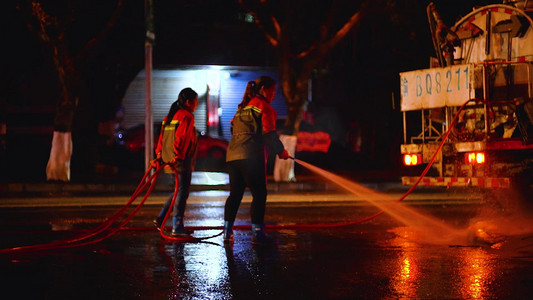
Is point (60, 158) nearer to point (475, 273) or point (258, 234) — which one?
point (258, 234)

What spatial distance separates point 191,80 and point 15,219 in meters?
20.0

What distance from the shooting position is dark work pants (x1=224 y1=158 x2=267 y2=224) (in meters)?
8.59

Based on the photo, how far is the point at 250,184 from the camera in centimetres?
864

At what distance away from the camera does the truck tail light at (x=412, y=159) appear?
10.8 m

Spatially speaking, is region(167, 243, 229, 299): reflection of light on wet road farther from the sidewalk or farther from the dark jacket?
the sidewalk

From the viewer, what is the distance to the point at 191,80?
3133 centimetres

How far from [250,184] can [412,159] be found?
323 centimetres

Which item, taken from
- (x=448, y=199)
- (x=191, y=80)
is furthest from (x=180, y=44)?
(x=448, y=199)

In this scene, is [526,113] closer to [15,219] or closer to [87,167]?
[15,219]

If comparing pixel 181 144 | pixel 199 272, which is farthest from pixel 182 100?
pixel 199 272

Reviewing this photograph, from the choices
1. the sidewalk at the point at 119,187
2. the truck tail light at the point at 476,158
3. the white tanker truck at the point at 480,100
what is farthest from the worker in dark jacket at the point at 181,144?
the sidewalk at the point at 119,187

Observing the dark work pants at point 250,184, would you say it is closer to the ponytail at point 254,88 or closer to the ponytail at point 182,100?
the ponytail at point 254,88

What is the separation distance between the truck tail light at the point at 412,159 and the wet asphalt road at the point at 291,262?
0.86 metres

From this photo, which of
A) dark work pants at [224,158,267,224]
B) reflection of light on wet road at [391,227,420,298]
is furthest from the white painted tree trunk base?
reflection of light on wet road at [391,227,420,298]
